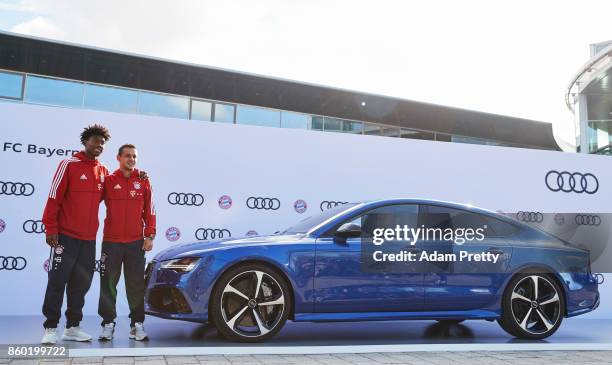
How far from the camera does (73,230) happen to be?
488 centimetres

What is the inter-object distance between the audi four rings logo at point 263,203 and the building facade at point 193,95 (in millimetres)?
7752

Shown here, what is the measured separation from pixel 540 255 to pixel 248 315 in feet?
10.1

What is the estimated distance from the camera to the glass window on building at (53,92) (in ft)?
48.6

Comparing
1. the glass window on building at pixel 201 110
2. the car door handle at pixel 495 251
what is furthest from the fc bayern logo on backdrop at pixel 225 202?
the glass window on building at pixel 201 110

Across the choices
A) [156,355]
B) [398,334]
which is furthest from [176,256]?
[398,334]

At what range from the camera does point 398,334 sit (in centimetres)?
601

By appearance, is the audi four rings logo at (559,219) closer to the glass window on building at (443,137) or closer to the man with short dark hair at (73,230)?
the man with short dark hair at (73,230)

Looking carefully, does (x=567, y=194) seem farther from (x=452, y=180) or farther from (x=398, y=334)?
(x=398, y=334)

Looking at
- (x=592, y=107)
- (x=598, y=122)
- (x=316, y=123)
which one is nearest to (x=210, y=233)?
(x=316, y=123)

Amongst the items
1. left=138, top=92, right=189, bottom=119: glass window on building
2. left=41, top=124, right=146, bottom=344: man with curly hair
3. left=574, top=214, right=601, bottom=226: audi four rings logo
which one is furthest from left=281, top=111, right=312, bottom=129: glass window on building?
left=41, top=124, right=146, bottom=344: man with curly hair

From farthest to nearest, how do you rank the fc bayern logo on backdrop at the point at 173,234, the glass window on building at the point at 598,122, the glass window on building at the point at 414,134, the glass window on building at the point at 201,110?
the glass window on building at the point at 598,122
the glass window on building at the point at 414,134
the glass window on building at the point at 201,110
the fc bayern logo on backdrop at the point at 173,234

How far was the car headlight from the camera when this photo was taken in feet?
16.3

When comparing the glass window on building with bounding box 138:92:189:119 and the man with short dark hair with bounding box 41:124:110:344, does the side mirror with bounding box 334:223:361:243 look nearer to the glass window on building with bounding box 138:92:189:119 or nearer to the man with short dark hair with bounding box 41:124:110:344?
the man with short dark hair with bounding box 41:124:110:344

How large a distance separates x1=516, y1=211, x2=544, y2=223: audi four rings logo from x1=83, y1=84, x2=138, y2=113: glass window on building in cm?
1113
